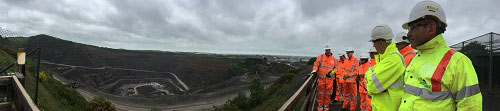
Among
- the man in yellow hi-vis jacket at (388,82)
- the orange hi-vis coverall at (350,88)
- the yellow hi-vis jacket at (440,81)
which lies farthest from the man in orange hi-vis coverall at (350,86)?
the yellow hi-vis jacket at (440,81)

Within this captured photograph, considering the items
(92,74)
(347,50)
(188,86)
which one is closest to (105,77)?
(92,74)

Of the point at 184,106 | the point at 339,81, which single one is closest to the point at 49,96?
the point at 339,81

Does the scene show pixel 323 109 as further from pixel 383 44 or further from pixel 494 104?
pixel 494 104

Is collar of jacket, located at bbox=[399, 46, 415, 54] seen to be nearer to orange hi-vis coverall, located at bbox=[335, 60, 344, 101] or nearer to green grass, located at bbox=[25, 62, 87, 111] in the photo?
orange hi-vis coverall, located at bbox=[335, 60, 344, 101]

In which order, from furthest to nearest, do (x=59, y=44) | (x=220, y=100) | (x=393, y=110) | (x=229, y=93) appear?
(x=59, y=44) → (x=229, y=93) → (x=220, y=100) → (x=393, y=110)

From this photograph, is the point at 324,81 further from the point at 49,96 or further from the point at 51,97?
the point at 51,97

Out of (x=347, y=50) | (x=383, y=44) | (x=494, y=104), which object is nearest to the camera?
(x=383, y=44)

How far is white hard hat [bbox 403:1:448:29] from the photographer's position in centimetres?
167

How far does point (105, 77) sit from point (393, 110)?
245 feet

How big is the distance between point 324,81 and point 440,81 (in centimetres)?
472

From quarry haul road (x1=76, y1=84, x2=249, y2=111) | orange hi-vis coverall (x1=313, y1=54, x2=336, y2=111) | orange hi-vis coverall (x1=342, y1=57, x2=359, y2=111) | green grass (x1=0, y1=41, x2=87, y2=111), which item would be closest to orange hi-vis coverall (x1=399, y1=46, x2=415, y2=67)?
orange hi-vis coverall (x1=313, y1=54, x2=336, y2=111)

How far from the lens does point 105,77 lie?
6512 centimetres

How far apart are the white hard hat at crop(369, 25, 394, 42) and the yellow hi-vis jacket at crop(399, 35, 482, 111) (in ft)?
4.07

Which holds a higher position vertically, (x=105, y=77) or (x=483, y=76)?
(x=483, y=76)
